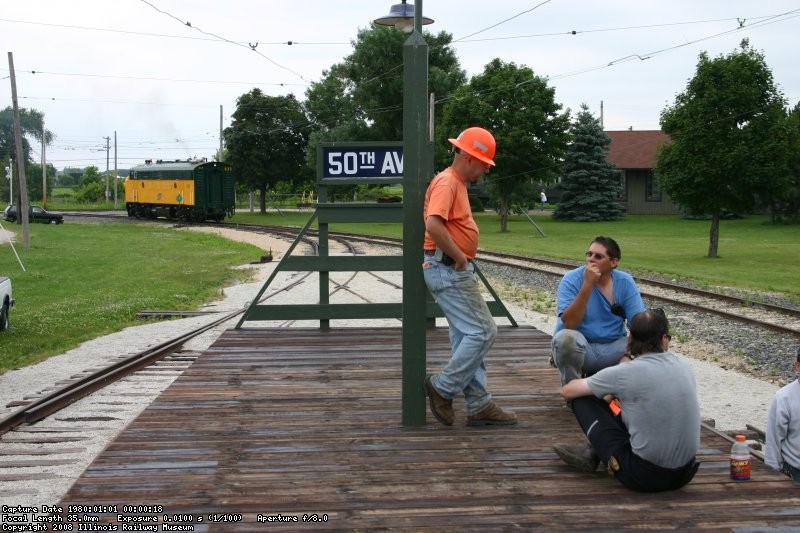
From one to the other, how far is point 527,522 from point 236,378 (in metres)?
3.52

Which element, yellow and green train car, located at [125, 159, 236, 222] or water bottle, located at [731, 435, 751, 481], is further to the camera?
yellow and green train car, located at [125, 159, 236, 222]

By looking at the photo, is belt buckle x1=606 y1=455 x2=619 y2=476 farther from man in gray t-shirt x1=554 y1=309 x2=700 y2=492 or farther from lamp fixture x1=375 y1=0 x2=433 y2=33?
lamp fixture x1=375 y1=0 x2=433 y2=33

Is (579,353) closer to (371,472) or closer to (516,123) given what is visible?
(371,472)

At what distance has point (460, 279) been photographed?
5.37 meters

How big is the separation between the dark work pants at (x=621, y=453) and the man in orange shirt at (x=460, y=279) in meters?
0.84

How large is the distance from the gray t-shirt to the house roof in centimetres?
5405

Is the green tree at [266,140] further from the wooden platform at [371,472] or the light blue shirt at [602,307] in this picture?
the light blue shirt at [602,307]

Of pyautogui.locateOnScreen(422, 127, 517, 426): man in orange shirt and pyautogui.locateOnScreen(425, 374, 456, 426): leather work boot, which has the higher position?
pyautogui.locateOnScreen(422, 127, 517, 426): man in orange shirt

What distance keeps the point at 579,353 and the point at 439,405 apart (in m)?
0.95

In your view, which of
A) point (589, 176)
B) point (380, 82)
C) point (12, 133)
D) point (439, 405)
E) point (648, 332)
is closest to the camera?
point (648, 332)

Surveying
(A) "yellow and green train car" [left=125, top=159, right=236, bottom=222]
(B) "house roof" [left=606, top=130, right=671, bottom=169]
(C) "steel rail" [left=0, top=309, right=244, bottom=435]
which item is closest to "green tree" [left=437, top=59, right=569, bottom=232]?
(B) "house roof" [left=606, top=130, right=671, bottom=169]

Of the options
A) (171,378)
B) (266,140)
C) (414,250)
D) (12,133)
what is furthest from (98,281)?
(12,133)

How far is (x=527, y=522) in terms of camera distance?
3961mm

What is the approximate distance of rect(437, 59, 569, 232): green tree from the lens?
42375 millimetres
